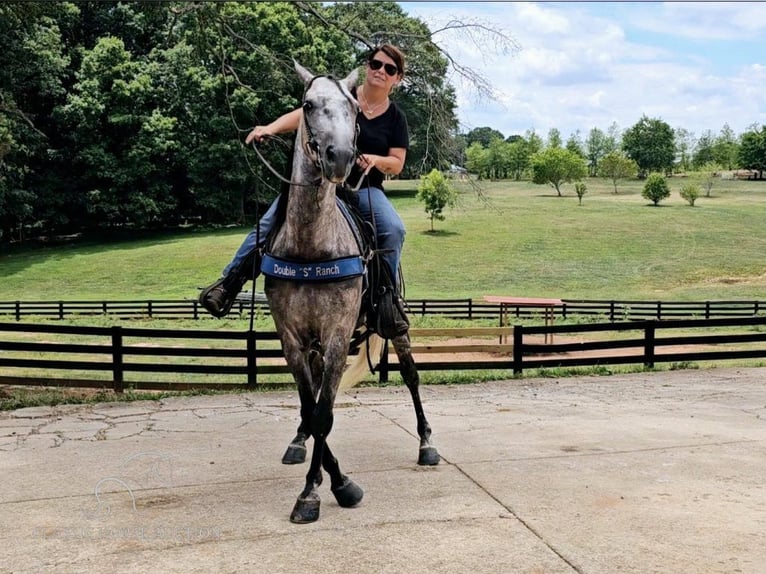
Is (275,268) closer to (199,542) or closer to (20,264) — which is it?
(199,542)

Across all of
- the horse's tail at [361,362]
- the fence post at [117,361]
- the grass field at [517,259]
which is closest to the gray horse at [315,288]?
the horse's tail at [361,362]

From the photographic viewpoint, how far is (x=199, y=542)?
401cm

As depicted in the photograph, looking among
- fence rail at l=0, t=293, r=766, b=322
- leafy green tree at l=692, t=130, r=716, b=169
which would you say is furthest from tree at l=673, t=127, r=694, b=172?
fence rail at l=0, t=293, r=766, b=322

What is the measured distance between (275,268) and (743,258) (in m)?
37.2

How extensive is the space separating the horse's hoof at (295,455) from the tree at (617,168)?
71004 millimetres

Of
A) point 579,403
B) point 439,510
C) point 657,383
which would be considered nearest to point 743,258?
point 657,383

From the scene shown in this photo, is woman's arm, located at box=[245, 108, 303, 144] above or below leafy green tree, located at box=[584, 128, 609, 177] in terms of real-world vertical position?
below

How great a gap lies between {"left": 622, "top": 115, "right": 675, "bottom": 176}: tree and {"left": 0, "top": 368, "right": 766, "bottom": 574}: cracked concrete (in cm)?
7803

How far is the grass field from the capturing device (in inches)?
1240

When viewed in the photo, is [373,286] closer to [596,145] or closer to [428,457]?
[428,457]

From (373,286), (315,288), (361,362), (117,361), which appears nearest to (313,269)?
(315,288)

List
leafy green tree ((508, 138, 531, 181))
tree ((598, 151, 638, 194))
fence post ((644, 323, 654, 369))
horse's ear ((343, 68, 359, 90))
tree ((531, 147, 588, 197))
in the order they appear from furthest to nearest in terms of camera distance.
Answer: leafy green tree ((508, 138, 531, 181)) → tree ((598, 151, 638, 194)) → tree ((531, 147, 588, 197)) → fence post ((644, 323, 654, 369)) → horse's ear ((343, 68, 359, 90))

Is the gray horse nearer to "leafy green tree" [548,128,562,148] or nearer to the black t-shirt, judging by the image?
the black t-shirt

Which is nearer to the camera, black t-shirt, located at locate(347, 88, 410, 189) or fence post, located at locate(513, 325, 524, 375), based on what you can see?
black t-shirt, located at locate(347, 88, 410, 189)
